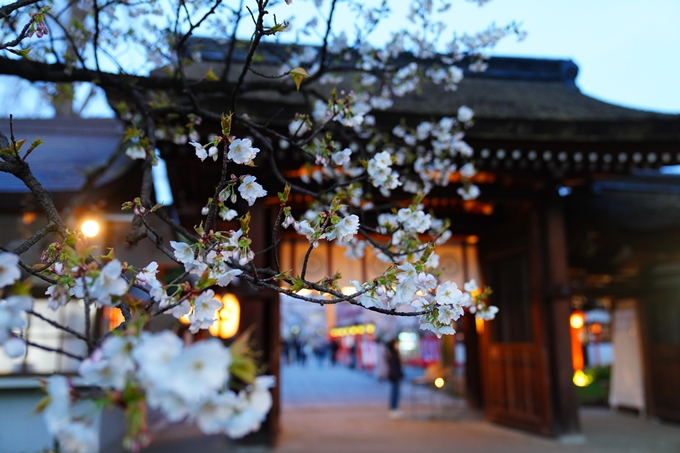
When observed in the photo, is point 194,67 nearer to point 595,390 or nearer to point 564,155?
point 564,155

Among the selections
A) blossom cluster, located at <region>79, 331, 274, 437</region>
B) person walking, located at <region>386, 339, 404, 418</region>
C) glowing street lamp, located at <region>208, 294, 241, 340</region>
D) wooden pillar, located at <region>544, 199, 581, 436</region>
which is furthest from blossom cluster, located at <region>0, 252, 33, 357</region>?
person walking, located at <region>386, 339, 404, 418</region>

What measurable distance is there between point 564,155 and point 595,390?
6030 mm

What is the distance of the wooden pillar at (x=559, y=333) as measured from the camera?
19.5 ft

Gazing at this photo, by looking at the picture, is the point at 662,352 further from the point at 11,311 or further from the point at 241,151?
the point at 11,311

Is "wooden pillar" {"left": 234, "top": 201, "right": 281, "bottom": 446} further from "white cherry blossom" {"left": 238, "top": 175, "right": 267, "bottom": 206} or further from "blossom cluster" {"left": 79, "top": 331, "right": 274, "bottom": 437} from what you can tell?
"blossom cluster" {"left": 79, "top": 331, "right": 274, "bottom": 437}

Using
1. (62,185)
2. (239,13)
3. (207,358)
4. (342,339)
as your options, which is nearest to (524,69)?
(239,13)

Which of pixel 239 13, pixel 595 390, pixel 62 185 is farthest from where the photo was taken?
pixel 595 390

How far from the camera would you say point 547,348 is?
6105 millimetres

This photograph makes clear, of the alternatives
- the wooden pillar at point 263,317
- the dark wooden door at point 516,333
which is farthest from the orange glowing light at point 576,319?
the wooden pillar at point 263,317

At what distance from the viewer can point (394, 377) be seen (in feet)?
29.3

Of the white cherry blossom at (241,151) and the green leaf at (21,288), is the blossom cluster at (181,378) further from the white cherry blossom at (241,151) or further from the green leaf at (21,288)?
the white cherry blossom at (241,151)

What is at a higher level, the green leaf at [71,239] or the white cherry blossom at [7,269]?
the green leaf at [71,239]

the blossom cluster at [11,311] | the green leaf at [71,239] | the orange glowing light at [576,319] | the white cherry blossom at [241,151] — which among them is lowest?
the orange glowing light at [576,319]

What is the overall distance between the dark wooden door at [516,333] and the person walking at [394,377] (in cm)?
176
